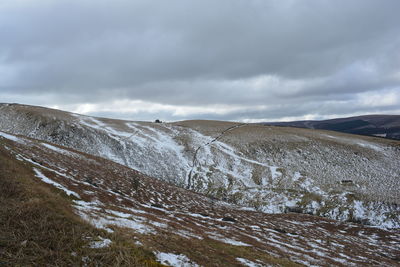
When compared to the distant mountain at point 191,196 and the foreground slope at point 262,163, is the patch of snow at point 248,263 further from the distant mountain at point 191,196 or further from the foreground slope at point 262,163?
the foreground slope at point 262,163

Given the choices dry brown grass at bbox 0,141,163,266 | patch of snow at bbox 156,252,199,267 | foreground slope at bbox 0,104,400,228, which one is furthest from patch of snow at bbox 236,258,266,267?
foreground slope at bbox 0,104,400,228

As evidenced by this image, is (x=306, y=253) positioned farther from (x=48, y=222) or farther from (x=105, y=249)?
(x=48, y=222)

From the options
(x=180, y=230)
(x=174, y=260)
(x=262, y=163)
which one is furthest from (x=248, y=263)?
(x=262, y=163)

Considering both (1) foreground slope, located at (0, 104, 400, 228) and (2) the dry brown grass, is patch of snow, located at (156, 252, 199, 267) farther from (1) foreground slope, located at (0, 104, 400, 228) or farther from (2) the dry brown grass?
(1) foreground slope, located at (0, 104, 400, 228)

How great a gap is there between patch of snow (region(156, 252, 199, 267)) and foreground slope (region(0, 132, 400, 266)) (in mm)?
34

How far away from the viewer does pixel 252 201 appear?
108 feet

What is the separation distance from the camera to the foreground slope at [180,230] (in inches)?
294

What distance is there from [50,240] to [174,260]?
345cm

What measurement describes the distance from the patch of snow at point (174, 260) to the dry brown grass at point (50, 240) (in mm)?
322

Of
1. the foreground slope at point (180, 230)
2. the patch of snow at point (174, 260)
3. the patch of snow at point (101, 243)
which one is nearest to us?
the patch of snow at point (101, 243)

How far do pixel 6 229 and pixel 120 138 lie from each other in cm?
4365

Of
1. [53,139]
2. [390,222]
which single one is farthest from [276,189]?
[53,139]

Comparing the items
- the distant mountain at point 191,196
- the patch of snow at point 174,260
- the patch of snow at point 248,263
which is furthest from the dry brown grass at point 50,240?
the patch of snow at point 248,263

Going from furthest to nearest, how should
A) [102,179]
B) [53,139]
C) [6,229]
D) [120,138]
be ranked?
[120,138], [53,139], [102,179], [6,229]
